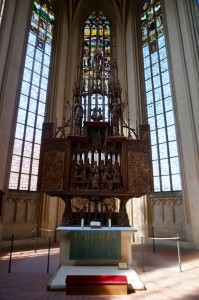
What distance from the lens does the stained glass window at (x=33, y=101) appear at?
431 inches

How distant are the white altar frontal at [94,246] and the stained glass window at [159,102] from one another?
6.03 meters

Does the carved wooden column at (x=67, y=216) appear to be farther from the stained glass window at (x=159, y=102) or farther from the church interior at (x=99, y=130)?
the stained glass window at (x=159, y=102)

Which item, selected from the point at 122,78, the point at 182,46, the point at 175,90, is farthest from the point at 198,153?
the point at 122,78

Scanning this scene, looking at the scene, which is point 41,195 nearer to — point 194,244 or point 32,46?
point 194,244

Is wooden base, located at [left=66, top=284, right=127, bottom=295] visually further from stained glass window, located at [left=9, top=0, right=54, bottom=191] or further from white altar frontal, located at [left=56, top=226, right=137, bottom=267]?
stained glass window, located at [left=9, top=0, right=54, bottom=191]

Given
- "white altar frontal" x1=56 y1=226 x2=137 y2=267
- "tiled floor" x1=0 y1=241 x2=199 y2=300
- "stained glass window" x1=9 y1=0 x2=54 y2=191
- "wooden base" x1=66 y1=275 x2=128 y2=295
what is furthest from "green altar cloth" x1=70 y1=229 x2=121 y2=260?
"stained glass window" x1=9 y1=0 x2=54 y2=191

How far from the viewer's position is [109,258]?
5699 mm

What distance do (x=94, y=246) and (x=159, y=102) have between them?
31.6 feet

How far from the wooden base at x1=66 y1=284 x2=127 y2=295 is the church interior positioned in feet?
4.89

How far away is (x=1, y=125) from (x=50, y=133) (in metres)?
3.80

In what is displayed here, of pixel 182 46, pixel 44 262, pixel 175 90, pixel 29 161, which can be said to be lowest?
pixel 44 262

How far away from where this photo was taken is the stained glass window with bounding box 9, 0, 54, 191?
10.9 m

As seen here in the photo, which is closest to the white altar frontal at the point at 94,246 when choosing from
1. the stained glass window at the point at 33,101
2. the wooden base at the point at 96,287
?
the wooden base at the point at 96,287

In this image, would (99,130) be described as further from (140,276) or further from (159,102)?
(159,102)
